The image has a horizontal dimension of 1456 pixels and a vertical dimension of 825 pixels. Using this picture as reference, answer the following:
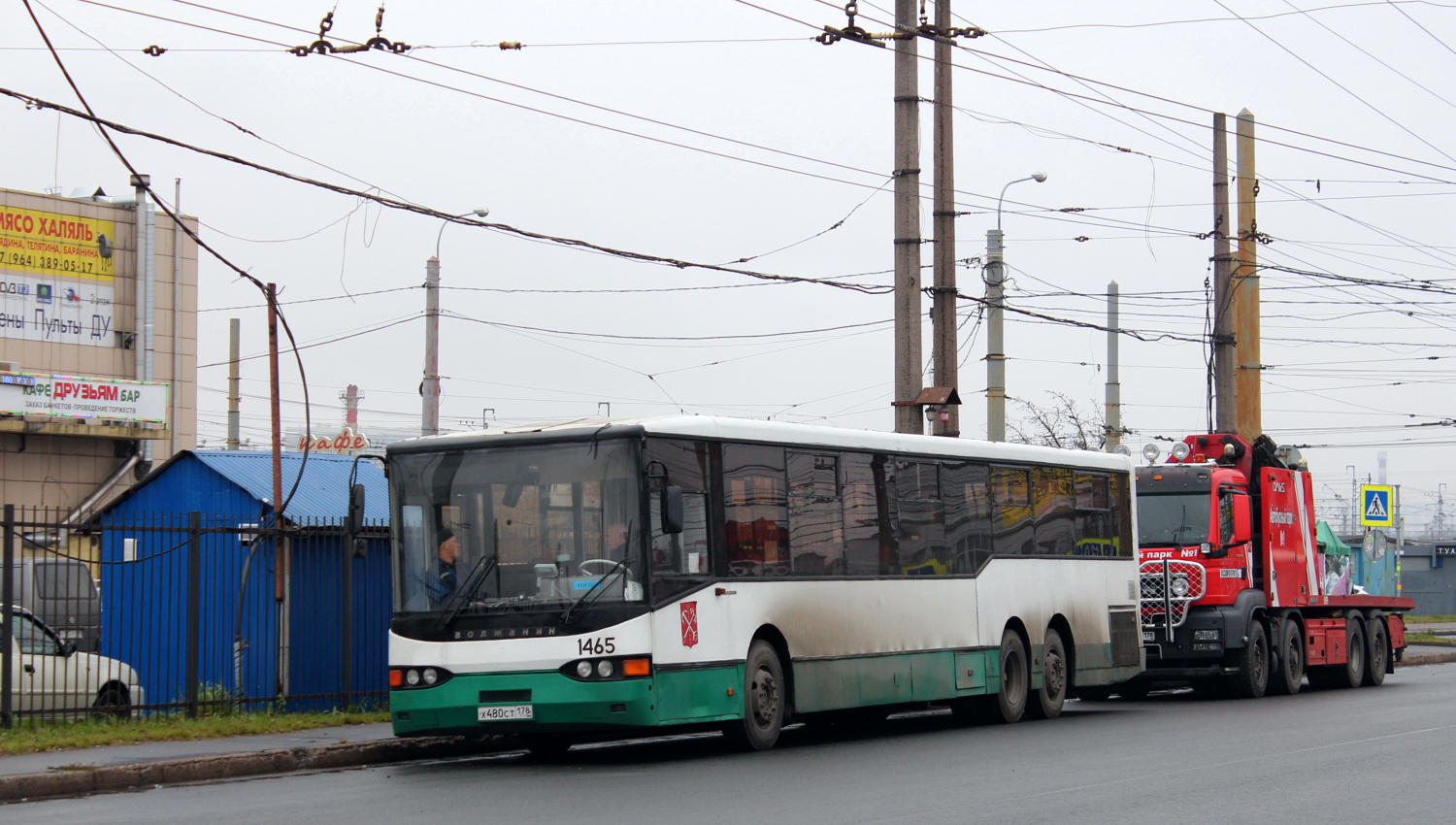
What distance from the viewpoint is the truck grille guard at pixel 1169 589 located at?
21812mm

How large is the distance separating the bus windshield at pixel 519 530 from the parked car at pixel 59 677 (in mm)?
3622

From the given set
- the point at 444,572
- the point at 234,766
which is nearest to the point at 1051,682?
the point at 444,572

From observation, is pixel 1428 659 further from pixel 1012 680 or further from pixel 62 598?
pixel 62 598

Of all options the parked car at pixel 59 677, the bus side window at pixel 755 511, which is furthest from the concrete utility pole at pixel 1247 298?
the parked car at pixel 59 677

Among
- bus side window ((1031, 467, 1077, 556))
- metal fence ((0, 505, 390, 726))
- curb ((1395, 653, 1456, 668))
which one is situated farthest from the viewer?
curb ((1395, 653, 1456, 668))

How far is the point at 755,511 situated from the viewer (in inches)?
563

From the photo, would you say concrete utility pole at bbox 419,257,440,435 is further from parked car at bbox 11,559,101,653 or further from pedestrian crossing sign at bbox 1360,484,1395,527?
pedestrian crossing sign at bbox 1360,484,1395,527

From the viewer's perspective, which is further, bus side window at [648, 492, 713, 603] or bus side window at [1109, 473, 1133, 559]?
bus side window at [1109, 473, 1133, 559]

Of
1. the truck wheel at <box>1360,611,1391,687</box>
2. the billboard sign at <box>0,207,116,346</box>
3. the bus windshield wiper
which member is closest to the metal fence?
the bus windshield wiper

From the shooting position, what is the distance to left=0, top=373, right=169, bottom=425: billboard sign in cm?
3581

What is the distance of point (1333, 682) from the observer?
26.5 meters

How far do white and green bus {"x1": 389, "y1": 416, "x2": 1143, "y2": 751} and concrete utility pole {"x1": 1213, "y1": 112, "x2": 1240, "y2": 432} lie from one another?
12.7m

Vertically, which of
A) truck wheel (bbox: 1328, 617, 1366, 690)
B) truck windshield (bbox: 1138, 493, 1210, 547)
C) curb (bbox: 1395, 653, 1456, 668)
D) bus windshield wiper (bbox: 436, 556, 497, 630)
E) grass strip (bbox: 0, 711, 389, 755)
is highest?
truck windshield (bbox: 1138, 493, 1210, 547)

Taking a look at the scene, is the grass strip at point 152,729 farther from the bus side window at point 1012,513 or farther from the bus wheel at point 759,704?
the bus side window at point 1012,513
